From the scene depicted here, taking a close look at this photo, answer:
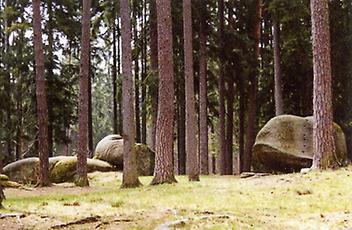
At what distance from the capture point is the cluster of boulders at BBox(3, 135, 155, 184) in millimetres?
18688

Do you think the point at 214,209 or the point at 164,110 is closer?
the point at 214,209

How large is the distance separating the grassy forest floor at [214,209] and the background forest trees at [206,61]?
8655 millimetres

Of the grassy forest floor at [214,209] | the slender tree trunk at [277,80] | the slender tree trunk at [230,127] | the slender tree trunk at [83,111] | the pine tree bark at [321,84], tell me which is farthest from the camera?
the slender tree trunk at [230,127]

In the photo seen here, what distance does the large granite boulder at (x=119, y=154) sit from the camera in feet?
66.4

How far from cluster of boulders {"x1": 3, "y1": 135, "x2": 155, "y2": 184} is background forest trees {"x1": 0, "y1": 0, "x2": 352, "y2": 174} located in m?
1.84

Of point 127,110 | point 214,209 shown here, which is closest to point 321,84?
point 127,110

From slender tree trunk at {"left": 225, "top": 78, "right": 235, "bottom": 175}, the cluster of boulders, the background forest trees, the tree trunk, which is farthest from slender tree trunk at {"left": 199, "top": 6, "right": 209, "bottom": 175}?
the tree trunk

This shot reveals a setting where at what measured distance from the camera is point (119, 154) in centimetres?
2097

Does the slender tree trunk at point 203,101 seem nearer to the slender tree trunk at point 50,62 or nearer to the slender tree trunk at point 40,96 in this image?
Answer: the slender tree trunk at point 40,96

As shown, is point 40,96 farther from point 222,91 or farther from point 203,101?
point 222,91

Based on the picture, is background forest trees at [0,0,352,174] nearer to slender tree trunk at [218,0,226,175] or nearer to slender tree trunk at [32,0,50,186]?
slender tree trunk at [218,0,226,175]

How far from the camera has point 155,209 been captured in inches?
298

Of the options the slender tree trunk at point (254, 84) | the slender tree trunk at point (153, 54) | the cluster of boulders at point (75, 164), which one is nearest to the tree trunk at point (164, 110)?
the slender tree trunk at point (153, 54)

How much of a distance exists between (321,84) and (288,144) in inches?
162
